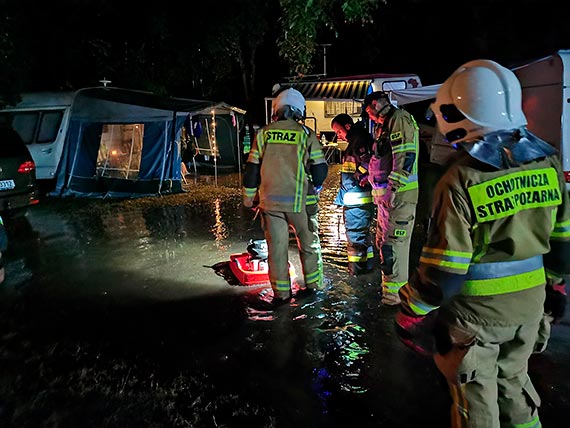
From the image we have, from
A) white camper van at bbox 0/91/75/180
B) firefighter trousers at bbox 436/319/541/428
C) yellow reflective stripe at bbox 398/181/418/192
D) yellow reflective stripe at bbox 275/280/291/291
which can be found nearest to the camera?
firefighter trousers at bbox 436/319/541/428

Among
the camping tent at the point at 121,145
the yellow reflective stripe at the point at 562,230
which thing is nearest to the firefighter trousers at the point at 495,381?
the yellow reflective stripe at the point at 562,230

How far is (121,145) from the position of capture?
44.3 ft

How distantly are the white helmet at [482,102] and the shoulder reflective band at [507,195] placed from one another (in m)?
0.24

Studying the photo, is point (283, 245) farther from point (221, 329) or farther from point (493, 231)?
Answer: point (493, 231)

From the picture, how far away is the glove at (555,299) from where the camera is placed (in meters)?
2.45

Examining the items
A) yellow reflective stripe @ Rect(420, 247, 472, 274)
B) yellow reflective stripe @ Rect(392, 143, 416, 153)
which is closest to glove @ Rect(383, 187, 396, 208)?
yellow reflective stripe @ Rect(392, 143, 416, 153)

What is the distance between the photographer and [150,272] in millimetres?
6312

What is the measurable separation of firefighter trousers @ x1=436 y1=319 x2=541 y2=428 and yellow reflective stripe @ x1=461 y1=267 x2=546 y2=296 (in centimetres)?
15

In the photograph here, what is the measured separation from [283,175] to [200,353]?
1759 millimetres

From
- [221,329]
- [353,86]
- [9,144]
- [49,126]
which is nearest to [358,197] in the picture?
[221,329]

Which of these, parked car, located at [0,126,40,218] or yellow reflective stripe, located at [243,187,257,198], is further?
parked car, located at [0,126,40,218]

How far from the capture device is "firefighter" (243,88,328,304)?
471 cm

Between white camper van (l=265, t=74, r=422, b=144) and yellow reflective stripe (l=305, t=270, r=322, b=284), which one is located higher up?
white camper van (l=265, t=74, r=422, b=144)

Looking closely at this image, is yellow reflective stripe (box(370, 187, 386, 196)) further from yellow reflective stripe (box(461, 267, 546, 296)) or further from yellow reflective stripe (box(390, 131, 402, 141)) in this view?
yellow reflective stripe (box(461, 267, 546, 296))
